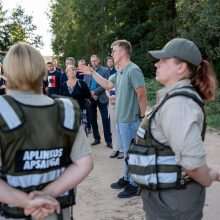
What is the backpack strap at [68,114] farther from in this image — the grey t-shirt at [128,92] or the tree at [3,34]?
the tree at [3,34]

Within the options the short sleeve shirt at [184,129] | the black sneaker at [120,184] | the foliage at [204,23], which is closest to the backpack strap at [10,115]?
the short sleeve shirt at [184,129]

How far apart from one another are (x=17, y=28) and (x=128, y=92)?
44.2 m

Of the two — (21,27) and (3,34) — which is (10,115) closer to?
(3,34)

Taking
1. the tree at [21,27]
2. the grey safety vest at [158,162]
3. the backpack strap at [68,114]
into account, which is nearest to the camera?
the backpack strap at [68,114]

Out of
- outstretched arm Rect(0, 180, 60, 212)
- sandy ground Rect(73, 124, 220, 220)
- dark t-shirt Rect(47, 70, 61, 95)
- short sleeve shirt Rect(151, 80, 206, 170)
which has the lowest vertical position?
sandy ground Rect(73, 124, 220, 220)

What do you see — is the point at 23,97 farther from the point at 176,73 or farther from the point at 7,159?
the point at 176,73

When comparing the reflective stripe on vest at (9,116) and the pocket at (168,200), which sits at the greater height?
the reflective stripe on vest at (9,116)

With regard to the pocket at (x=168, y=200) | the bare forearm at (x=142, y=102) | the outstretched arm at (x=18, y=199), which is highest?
the outstretched arm at (x=18, y=199)

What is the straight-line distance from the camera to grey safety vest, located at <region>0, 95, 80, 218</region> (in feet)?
7.17

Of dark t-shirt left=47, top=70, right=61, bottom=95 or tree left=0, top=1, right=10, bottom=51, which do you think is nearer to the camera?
dark t-shirt left=47, top=70, right=61, bottom=95

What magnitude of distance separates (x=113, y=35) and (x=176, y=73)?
30552mm

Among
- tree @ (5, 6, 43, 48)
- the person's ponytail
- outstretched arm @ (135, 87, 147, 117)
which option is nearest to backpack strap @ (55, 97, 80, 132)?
the person's ponytail

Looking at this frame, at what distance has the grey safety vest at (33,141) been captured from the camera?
2.19 meters

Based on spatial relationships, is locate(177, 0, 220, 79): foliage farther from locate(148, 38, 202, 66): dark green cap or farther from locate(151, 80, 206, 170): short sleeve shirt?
locate(151, 80, 206, 170): short sleeve shirt
